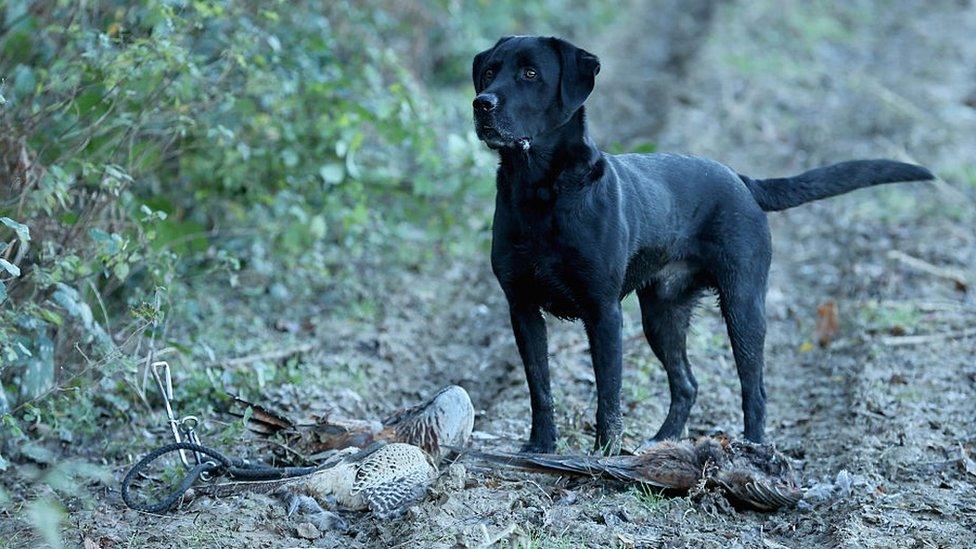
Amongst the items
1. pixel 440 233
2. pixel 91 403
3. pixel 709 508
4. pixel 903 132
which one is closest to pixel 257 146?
pixel 440 233

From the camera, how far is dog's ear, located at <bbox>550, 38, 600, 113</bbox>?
4.64 m

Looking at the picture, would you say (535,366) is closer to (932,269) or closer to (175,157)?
(175,157)

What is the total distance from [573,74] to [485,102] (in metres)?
0.42

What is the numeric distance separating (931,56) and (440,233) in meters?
8.28

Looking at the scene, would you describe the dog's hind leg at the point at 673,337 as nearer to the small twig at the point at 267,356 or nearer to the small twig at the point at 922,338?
the small twig at the point at 922,338

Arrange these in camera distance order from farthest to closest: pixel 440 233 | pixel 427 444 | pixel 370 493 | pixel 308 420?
pixel 440 233, pixel 308 420, pixel 427 444, pixel 370 493

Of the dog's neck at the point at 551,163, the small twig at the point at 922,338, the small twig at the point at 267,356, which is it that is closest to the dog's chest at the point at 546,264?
the dog's neck at the point at 551,163

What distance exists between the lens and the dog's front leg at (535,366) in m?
4.82

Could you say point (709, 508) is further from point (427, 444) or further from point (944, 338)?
point (944, 338)

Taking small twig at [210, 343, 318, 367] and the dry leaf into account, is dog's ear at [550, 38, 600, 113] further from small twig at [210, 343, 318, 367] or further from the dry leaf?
the dry leaf

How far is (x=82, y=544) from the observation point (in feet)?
12.5

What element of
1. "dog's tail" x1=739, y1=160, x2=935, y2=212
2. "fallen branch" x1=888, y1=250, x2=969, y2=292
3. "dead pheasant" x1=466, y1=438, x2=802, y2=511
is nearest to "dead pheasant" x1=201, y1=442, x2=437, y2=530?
"dead pheasant" x1=466, y1=438, x2=802, y2=511

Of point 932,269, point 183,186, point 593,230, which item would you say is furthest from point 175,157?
point 932,269

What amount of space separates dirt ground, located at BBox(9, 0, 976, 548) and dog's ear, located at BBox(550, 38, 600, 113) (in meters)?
1.47
